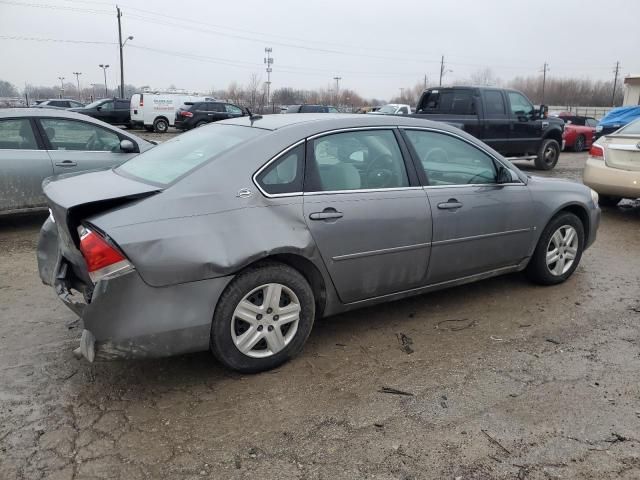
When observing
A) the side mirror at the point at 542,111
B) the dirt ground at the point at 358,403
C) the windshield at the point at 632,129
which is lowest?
the dirt ground at the point at 358,403

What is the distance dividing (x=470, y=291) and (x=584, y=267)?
1611mm

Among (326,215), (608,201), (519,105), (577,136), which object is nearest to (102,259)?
(326,215)

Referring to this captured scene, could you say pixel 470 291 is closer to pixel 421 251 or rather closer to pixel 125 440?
pixel 421 251

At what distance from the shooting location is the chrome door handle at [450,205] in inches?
153

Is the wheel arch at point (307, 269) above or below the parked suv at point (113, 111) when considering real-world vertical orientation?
below

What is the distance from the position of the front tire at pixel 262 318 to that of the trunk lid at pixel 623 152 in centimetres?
614

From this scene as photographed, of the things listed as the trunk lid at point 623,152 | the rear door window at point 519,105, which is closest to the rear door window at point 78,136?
the trunk lid at point 623,152

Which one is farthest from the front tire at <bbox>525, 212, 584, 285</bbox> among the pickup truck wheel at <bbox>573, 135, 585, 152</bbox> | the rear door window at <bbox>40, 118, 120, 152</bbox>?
the pickup truck wheel at <bbox>573, 135, 585, 152</bbox>

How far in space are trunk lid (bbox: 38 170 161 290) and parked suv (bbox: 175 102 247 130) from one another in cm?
2135

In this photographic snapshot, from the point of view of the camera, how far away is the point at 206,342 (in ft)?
9.89

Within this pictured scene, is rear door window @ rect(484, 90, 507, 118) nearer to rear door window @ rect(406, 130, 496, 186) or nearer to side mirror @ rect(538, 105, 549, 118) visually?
side mirror @ rect(538, 105, 549, 118)

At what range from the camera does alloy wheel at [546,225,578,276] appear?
4.79 metres

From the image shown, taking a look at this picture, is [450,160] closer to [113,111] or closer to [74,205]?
[74,205]

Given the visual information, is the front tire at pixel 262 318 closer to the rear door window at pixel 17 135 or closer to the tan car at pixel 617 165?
the rear door window at pixel 17 135
